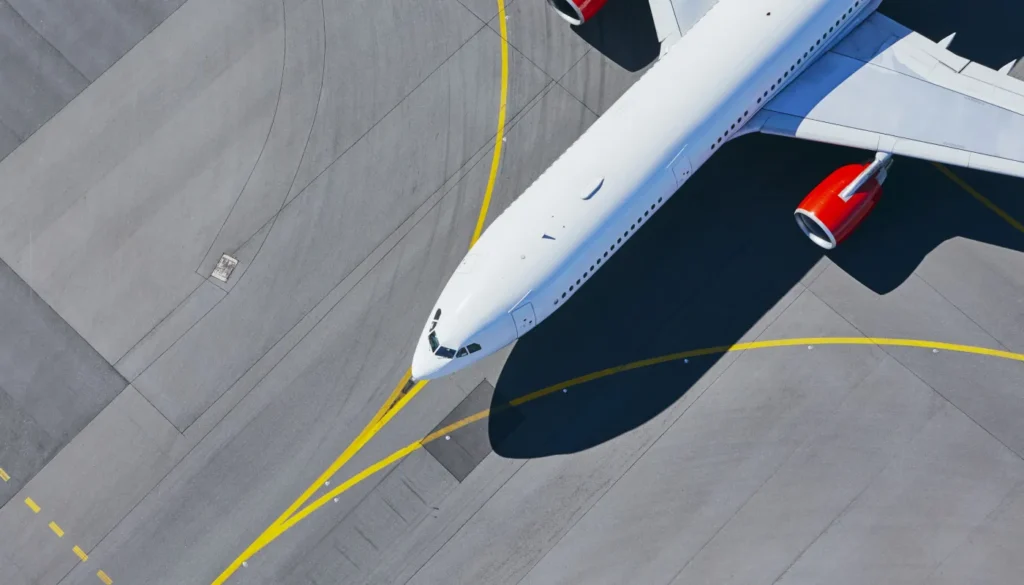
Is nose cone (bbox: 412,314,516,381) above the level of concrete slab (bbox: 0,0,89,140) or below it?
below

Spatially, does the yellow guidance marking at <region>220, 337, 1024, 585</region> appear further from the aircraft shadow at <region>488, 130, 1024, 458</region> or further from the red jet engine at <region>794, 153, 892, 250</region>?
the red jet engine at <region>794, 153, 892, 250</region>

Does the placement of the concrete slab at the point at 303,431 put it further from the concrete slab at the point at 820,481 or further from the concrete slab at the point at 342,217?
the concrete slab at the point at 820,481

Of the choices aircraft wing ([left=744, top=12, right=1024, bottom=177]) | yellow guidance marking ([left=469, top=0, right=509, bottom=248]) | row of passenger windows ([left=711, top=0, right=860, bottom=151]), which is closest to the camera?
aircraft wing ([left=744, top=12, right=1024, bottom=177])

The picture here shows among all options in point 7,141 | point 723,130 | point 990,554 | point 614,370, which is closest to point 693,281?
point 614,370

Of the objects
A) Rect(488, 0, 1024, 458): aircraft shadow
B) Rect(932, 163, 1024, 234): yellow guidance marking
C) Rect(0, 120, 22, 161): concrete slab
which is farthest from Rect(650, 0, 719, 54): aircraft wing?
Rect(0, 120, 22, 161): concrete slab

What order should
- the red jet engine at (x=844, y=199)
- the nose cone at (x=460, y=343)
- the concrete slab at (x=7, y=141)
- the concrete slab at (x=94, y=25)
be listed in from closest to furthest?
the nose cone at (x=460, y=343), the red jet engine at (x=844, y=199), the concrete slab at (x=7, y=141), the concrete slab at (x=94, y=25)

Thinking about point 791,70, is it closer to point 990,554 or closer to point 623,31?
point 623,31

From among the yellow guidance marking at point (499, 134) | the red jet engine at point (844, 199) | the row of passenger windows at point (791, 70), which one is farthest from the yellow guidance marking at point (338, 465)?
the red jet engine at point (844, 199)
